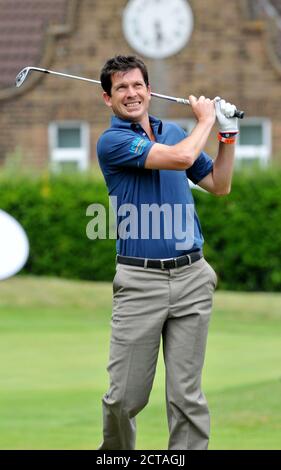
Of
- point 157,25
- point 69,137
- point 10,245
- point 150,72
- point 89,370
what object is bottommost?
point 89,370

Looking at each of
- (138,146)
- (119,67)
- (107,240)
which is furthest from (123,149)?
(107,240)

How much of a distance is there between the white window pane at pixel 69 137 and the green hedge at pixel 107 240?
5770mm

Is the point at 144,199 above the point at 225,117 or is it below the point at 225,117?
below

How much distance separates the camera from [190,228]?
6555mm

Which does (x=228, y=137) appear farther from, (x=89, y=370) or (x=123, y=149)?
(x=89, y=370)

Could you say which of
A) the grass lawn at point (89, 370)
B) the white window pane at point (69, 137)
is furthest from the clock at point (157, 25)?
the grass lawn at point (89, 370)

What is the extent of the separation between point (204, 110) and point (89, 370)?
581cm

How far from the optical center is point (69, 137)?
86.9ft

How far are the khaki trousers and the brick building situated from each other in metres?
19.0

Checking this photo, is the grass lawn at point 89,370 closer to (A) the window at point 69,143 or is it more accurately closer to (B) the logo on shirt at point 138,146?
(B) the logo on shirt at point 138,146

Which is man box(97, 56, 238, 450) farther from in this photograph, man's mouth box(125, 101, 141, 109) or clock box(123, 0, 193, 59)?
clock box(123, 0, 193, 59)

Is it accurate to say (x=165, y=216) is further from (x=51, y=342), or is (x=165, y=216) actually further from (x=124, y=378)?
(x=51, y=342)
